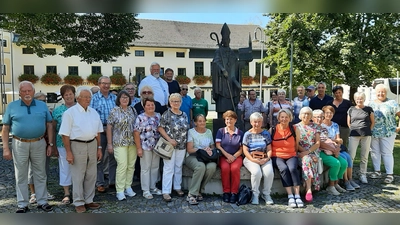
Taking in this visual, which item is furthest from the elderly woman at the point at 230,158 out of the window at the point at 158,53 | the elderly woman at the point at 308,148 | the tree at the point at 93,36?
the window at the point at 158,53

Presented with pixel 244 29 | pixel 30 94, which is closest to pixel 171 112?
pixel 30 94

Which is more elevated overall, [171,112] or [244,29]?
[244,29]

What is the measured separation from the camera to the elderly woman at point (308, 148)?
458 cm

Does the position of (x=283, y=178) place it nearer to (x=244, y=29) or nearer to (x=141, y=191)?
(x=141, y=191)

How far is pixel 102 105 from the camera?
4953mm

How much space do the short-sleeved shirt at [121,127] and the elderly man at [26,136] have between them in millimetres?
797

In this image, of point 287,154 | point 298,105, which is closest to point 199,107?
point 298,105

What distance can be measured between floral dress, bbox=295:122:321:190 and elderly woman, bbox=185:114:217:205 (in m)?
1.28

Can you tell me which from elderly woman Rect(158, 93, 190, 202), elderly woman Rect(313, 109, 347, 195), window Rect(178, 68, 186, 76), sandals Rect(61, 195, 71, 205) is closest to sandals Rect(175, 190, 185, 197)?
elderly woman Rect(158, 93, 190, 202)

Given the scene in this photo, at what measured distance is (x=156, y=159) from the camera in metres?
4.75

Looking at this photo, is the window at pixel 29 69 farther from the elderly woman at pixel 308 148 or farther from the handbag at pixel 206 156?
the elderly woman at pixel 308 148

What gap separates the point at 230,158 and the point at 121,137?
5.16ft
